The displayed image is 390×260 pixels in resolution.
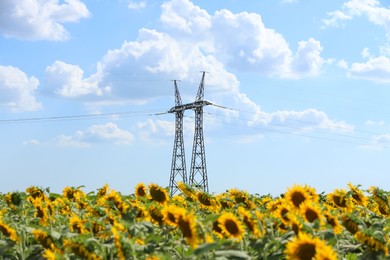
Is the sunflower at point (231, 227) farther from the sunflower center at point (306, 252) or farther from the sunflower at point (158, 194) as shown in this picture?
the sunflower at point (158, 194)

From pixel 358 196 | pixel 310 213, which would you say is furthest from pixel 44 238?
pixel 358 196

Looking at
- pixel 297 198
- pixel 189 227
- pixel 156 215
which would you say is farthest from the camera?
pixel 297 198

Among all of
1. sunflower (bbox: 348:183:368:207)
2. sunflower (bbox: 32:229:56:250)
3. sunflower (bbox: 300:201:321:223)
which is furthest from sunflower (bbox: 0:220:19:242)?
sunflower (bbox: 348:183:368:207)

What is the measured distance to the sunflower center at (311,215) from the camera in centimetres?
509

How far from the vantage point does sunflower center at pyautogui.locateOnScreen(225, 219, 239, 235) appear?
4867 millimetres

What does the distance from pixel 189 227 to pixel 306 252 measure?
3.19 ft

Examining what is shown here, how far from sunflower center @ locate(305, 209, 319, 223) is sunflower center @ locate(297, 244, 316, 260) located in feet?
4.24

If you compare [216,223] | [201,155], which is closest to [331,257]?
[216,223]

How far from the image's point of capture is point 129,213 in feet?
19.0

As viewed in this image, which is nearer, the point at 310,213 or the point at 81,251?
the point at 81,251

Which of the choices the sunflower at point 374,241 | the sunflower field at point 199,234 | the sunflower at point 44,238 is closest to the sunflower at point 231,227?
the sunflower field at point 199,234

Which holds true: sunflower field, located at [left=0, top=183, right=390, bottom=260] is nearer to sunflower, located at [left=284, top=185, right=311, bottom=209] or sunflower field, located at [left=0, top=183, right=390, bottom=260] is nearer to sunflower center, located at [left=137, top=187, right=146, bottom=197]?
sunflower, located at [left=284, top=185, right=311, bottom=209]

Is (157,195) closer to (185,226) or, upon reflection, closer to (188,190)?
(188,190)

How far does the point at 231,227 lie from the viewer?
16.0 ft
